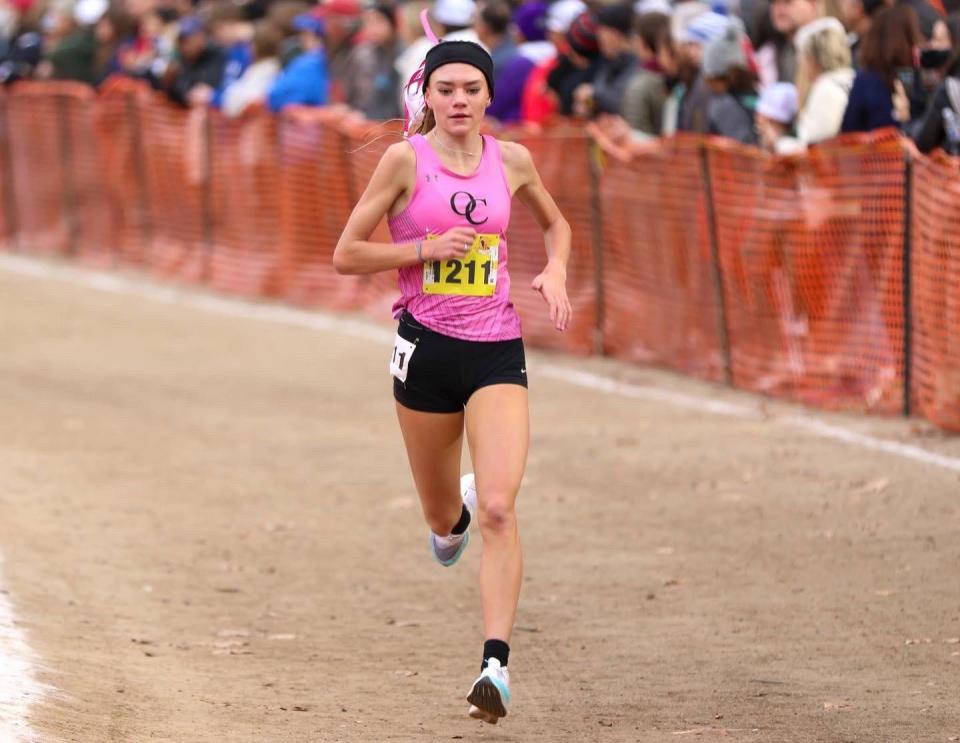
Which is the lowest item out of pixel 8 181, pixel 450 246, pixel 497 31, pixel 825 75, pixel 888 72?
pixel 8 181

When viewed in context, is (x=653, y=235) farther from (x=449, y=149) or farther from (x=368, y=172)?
(x=449, y=149)

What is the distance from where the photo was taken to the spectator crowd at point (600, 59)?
A: 12055 mm

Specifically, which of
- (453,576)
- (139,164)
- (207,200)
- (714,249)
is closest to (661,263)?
(714,249)

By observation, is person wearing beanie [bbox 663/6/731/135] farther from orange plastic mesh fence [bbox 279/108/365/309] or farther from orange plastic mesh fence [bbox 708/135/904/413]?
orange plastic mesh fence [bbox 279/108/365/309]

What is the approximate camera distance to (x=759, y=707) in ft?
23.0

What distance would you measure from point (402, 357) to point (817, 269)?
610 cm

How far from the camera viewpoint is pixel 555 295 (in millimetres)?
7078

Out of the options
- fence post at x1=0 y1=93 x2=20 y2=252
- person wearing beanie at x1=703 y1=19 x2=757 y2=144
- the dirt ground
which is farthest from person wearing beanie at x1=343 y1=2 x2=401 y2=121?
fence post at x1=0 y1=93 x2=20 y2=252

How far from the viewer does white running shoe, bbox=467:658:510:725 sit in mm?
6367

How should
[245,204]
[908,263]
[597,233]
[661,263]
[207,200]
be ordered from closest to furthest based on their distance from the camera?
[908,263]
[661,263]
[597,233]
[245,204]
[207,200]

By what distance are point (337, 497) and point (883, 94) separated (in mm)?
3908

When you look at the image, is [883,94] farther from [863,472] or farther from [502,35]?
[502,35]

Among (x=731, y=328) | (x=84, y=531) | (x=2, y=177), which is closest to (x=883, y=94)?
(x=731, y=328)

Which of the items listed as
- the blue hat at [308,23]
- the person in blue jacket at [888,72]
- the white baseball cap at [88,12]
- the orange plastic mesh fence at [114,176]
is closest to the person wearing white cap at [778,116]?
the person in blue jacket at [888,72]
